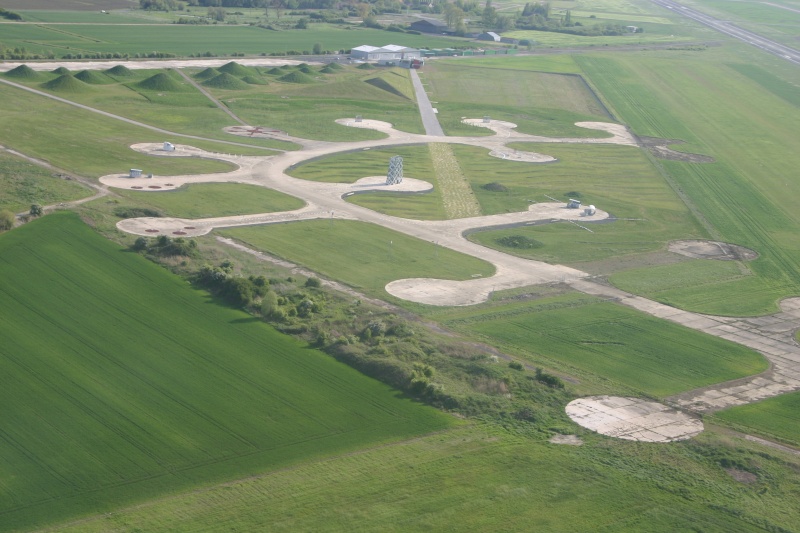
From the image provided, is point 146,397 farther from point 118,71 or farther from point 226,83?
point 118,71

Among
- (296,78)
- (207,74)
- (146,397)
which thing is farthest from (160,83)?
(146,397)

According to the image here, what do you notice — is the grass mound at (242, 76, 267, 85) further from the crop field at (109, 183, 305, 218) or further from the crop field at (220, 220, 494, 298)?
the crop field at (220, 220, 494, 298)

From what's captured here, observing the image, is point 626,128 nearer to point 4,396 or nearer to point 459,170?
point 459,170

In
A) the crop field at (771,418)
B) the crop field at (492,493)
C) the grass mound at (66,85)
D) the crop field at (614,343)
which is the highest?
the grass mound at (66,85)

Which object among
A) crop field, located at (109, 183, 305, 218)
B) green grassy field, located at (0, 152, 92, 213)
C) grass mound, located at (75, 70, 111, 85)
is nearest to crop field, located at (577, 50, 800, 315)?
crop field, located at (109, 183, 305, 218)

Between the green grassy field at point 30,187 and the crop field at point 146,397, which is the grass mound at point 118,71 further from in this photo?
the crop field at point 146,397

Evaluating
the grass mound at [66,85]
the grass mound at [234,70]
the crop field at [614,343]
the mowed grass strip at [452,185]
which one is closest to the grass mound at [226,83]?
the grass mound at [234,70]

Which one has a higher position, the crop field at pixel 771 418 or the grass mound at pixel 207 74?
the grass mound at pixel 207 74
